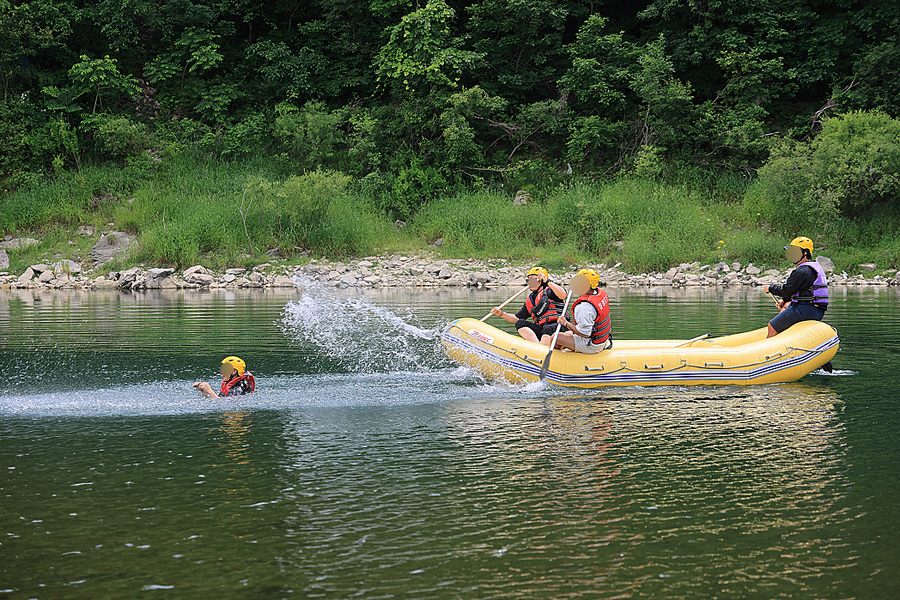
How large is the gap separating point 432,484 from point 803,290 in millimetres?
7110

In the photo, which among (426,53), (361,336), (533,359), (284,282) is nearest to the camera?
(533,359)

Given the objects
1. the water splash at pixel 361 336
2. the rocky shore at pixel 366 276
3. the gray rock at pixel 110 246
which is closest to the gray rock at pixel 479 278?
the rocky shore at pixel 366 276

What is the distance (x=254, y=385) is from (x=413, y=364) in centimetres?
292

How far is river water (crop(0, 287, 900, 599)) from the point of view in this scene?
4059 millimetres

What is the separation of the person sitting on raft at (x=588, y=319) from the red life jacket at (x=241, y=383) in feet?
12.5

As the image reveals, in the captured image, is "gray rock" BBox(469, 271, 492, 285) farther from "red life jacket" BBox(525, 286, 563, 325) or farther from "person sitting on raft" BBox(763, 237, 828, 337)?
"person sitting on raft" BBox(763, 237, 828, 337)

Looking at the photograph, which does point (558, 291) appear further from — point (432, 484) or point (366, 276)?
point (366, 276)

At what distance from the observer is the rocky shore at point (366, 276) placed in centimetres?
2419

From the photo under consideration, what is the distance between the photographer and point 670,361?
9.38 meters

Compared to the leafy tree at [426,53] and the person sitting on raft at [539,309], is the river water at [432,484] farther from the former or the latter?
the leafy tree at [426,53]

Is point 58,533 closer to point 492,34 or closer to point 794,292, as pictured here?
point 794,292

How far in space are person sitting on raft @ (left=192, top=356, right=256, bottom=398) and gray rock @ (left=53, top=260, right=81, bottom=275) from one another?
19558mm

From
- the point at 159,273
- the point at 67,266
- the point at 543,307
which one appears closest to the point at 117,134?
the point at 67,266

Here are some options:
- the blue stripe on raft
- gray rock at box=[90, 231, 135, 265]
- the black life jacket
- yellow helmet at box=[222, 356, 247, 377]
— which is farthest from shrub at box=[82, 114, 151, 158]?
the black life jacket
